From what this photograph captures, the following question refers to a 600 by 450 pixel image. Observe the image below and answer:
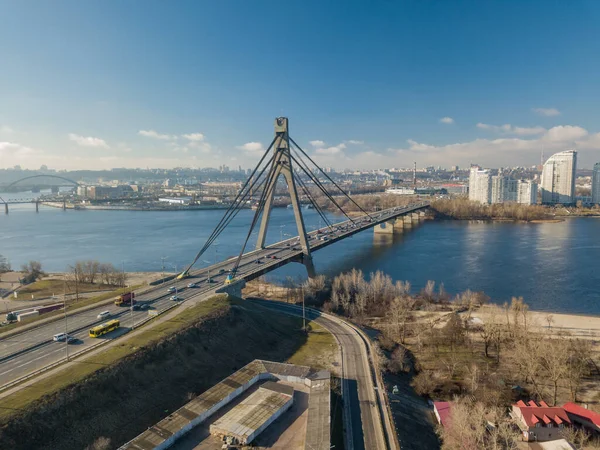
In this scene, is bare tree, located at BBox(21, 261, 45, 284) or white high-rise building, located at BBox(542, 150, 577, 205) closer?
bare tree, located at BBox(21, 261, 45, 284)

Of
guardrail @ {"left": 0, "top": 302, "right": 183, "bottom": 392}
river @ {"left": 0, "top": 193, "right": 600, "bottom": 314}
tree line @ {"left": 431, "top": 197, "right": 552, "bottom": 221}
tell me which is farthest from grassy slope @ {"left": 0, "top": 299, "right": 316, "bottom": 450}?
tree line @ {"left": 431, "top": 197, "right": 552, "bottom": 221}

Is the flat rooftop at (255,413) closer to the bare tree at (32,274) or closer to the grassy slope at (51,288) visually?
the grassy slope at (51,288)

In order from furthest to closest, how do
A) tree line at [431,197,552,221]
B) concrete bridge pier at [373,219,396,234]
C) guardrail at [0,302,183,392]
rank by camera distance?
tree line at [431,197,552,221], concrete bridge pier at [373,219,396,234], guardrail at [0,302,183,392]

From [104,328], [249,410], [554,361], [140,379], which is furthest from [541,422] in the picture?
[104,328]

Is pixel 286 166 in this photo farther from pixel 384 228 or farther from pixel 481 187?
pixel 481 187

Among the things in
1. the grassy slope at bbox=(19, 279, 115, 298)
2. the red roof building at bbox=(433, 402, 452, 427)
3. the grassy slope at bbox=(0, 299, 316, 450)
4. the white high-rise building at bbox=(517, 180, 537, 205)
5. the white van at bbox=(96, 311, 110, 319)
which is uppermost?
the white high-rise building at bbox=(517, 180, 537, 205)

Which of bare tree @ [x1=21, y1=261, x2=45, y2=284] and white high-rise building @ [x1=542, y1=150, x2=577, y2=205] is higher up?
white high-rise building @ [x1=542, y1=150, x2=577, y2=205]

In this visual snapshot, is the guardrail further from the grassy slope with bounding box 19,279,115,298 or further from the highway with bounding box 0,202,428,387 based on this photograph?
the grassy slope with bounding box 19,279,115,298
